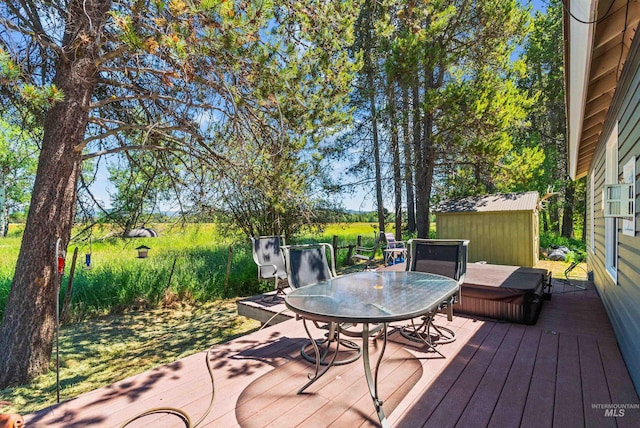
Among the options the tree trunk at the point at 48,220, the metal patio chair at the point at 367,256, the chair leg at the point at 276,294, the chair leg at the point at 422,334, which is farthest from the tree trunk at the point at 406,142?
the tree trunk at the point at 48,220

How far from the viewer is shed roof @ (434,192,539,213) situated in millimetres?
8047

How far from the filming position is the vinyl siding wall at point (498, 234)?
25.9 ft

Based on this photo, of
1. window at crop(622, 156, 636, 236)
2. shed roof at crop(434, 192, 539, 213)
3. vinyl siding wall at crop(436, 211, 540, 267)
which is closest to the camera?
window at crop(622, 156, 636, 236)

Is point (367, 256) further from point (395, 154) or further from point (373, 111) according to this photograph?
point (373, 111)

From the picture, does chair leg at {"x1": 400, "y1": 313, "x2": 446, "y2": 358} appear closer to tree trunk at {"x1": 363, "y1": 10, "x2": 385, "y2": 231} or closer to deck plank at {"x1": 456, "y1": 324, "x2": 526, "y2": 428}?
deck plank at {"x1": 456, "y1": 324, "x2": 526, "y2": 428}

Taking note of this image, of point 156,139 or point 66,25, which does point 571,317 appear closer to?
point 156,139

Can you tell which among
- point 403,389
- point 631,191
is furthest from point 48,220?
point 631,191

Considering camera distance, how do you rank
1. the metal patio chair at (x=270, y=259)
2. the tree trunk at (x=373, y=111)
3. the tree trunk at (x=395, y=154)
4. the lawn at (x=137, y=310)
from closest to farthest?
the lawn at (x=137, y=310), the metal patio chair at (x=270, y=259), the tree trunk at (x=395, y=154), the tree trunk at (x=373, y=111)

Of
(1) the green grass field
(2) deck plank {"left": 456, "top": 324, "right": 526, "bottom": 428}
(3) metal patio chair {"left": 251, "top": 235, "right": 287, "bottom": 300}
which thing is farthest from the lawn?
(2) deck plank {"left": 456, "top": 324, "right": 526, "bottom": 428}

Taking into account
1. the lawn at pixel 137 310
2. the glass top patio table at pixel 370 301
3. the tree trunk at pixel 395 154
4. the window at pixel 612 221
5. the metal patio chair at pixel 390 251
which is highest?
the tree trunk at pixel 395 154

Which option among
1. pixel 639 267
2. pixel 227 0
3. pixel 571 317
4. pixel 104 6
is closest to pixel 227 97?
pixel 227 0

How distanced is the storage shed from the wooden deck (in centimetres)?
523

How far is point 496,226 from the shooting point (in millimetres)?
8336

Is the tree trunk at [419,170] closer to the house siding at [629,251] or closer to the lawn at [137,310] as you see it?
the lawn at [137,310]
